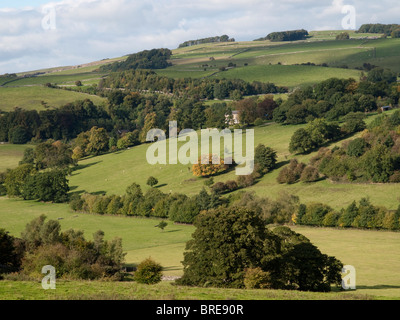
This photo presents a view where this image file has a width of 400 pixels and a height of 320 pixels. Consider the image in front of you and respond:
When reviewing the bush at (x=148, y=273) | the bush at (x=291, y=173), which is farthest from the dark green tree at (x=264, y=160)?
the bush at (x=148, y=273)

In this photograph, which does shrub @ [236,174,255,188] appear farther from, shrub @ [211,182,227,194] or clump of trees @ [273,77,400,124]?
clump of trees @ [273,77,400,124]

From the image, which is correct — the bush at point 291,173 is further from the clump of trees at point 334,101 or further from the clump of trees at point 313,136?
the clump of trees at point 334,101

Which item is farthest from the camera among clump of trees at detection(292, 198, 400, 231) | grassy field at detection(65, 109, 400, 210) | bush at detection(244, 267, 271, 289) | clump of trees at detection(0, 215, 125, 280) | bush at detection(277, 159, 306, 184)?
bush at detection(277, 159, 306, 184)

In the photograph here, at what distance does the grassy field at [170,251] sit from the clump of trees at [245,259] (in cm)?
415

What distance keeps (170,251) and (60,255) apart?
23.0 m

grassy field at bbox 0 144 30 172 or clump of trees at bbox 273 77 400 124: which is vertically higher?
clump of trees at bbox 273 77 400 124

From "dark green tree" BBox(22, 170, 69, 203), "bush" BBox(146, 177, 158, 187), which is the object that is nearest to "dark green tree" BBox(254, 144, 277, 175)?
Answer: "bush" BBox(146, 177, 158, 187)

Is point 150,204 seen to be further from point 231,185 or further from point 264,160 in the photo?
point 264,160

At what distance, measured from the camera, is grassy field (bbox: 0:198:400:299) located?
30.9 meters

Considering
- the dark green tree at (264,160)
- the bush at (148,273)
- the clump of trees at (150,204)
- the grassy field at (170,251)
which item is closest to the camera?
the grassy field at (170,251)

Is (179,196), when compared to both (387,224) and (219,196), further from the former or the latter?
(387,224)

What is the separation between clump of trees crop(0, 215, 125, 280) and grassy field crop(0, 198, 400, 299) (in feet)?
19.0

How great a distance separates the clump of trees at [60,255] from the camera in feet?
148

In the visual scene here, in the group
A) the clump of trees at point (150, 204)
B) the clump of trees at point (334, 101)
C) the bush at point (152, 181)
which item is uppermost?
the clump of trees at point (334, 101)
